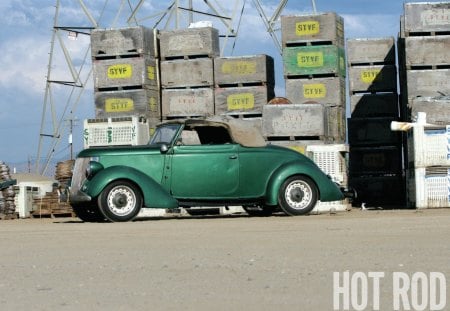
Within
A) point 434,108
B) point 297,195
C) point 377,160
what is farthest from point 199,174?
point 377,160

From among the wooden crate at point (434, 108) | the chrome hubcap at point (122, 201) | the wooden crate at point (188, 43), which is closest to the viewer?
the chrome hubcap at point (122, 201)

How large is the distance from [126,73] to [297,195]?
6930mm

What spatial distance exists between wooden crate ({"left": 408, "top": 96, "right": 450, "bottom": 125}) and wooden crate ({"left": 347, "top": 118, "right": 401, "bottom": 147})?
2.43 m

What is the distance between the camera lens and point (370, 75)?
20.8 m

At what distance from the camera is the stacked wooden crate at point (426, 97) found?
17047 mm

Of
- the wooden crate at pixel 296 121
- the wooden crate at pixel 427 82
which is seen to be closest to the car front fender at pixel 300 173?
the wooden crate at pixel 296 121

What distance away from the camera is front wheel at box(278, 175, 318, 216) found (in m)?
15.0

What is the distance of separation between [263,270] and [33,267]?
1933mm

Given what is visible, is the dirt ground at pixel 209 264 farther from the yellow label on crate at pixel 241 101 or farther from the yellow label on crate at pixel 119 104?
the yellow label on crate at pixel 119 104

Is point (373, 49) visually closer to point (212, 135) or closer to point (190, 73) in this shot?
point (190, 73)

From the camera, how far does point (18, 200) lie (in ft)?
64.4

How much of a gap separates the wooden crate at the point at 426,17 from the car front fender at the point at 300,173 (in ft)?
17.1

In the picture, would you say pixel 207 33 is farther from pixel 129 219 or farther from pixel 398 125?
pixel 129 219

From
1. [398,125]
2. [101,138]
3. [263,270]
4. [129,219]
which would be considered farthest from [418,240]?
[101,138]
